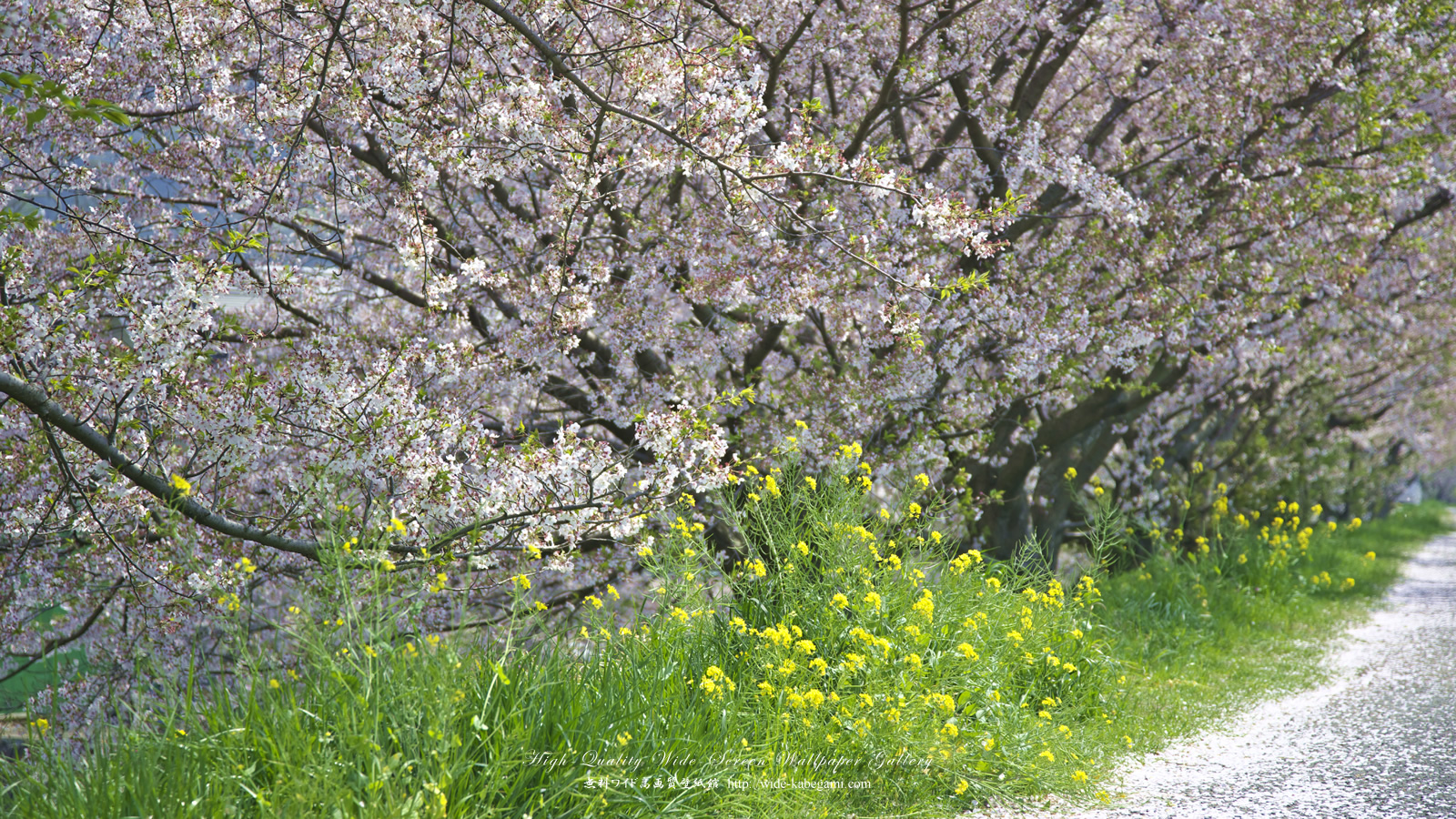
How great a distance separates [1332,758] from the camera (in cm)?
512

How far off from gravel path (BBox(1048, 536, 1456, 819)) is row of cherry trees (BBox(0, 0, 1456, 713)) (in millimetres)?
1689

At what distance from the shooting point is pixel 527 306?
684 centimetres

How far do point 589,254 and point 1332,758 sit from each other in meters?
5.32

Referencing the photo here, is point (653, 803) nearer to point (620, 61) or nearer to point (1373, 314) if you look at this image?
point (620, 61)

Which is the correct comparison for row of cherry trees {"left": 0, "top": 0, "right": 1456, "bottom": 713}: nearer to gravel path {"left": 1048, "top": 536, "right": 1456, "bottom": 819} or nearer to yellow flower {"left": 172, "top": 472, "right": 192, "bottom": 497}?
yellow flower {"left": 172, "top": 472, "right": 192, "bottom": 497}

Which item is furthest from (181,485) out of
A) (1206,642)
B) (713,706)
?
(1206,642)

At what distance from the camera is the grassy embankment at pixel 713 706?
3227 mm

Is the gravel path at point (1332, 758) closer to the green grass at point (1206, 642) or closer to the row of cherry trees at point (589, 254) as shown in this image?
the green grass at point (1206, 642)

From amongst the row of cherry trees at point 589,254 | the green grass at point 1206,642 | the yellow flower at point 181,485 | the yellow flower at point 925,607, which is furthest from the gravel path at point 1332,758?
the yellow flower at point 181,485

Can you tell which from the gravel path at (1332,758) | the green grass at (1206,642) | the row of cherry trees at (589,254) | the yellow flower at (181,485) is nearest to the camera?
the yellow flower at (181,485)

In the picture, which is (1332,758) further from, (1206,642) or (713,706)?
(713,706)

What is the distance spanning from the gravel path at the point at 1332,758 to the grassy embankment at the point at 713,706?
0.22 m

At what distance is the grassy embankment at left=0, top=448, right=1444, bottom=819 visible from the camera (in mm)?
3227

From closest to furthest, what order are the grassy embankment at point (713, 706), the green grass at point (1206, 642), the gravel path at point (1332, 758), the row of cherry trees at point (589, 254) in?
the grassy embankment at point (713, 706) → the gravel path at point (1332, 758) → the row of cherry trees at point (589, 254) → the green grass at point (1206, 642)
